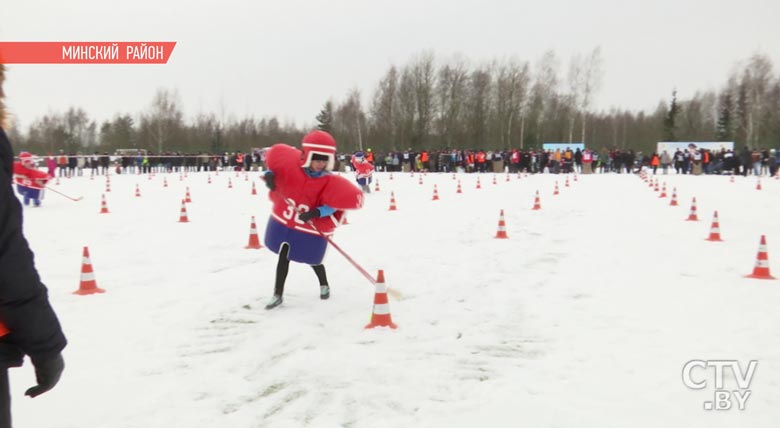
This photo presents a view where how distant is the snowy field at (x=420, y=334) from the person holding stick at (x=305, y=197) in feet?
2.30

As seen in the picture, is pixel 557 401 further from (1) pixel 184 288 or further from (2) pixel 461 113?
(2) pixel 461 113

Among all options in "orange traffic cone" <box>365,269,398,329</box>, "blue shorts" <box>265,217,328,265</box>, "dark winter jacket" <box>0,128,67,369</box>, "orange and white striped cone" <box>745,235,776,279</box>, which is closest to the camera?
"dark winter jacket" <box>0,128,67,369</box>

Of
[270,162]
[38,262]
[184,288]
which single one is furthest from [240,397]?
[38,262]

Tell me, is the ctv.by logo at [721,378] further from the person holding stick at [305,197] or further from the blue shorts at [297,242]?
the blue shorts at [297,242]

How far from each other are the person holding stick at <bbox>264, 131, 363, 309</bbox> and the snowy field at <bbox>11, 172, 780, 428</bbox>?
2.30ft

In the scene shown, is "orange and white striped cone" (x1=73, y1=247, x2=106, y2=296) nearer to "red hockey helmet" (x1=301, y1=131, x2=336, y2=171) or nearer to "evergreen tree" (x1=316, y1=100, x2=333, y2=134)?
"red hockey helmet" (x1=301, y1=131, x2=336, y2=171)

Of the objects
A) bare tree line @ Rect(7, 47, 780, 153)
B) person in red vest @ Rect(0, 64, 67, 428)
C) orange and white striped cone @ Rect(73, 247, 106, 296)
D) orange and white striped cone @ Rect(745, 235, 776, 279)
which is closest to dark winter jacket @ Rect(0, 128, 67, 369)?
person in red vest @ Rect(0, 64, 67, 428)

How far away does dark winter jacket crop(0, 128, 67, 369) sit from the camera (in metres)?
1.87

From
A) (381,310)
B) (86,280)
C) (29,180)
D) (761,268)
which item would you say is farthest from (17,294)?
(29,180)

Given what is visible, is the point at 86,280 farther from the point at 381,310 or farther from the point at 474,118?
the point at 474,118

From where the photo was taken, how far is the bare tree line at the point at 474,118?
60438 mm

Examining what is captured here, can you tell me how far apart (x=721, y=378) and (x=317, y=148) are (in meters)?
4.25

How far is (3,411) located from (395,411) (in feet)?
7.85

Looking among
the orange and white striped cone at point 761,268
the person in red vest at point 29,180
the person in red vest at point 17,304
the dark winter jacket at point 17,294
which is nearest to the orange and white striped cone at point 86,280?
the person in red vest at point 17,304
